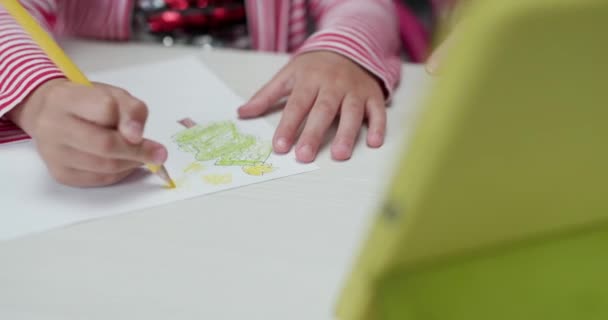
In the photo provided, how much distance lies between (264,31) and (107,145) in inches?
15.2

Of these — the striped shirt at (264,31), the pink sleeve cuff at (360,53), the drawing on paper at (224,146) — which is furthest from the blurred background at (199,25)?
the drawing on paper at (224,146)

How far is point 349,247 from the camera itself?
0.40 meters

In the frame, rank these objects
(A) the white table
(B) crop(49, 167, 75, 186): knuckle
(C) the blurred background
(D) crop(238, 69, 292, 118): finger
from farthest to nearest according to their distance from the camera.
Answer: (C) the blurred background < (D) crop(238, 69, 292, 118): finger < (B) crop(49, 167, 75, 186): knuckle < (A) the white table

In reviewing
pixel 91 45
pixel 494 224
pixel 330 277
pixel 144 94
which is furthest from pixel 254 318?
pixel 91 45

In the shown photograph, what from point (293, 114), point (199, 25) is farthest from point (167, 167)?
point (199, 25)

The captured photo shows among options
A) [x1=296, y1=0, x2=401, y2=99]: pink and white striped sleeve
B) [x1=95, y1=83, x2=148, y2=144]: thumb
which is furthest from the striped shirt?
[x1=95, y1=83, x2=148, y2=144]: thumb

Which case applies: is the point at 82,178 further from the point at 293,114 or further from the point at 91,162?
the point at 293,114

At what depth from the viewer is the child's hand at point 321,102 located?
20.1 inches

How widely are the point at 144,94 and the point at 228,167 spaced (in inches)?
6.2

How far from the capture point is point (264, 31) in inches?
30.3

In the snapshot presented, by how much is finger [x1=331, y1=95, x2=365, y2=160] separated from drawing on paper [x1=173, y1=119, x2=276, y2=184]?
0.06 metres

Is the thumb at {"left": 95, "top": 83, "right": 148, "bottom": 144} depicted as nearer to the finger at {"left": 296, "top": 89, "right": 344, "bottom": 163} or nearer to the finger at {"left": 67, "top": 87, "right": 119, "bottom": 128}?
the finger at {"left": 67, "top": 87, "right": 119, "bottom": 128}

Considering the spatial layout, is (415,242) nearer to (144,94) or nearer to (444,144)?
(444,144)

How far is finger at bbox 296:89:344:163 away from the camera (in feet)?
1.63
